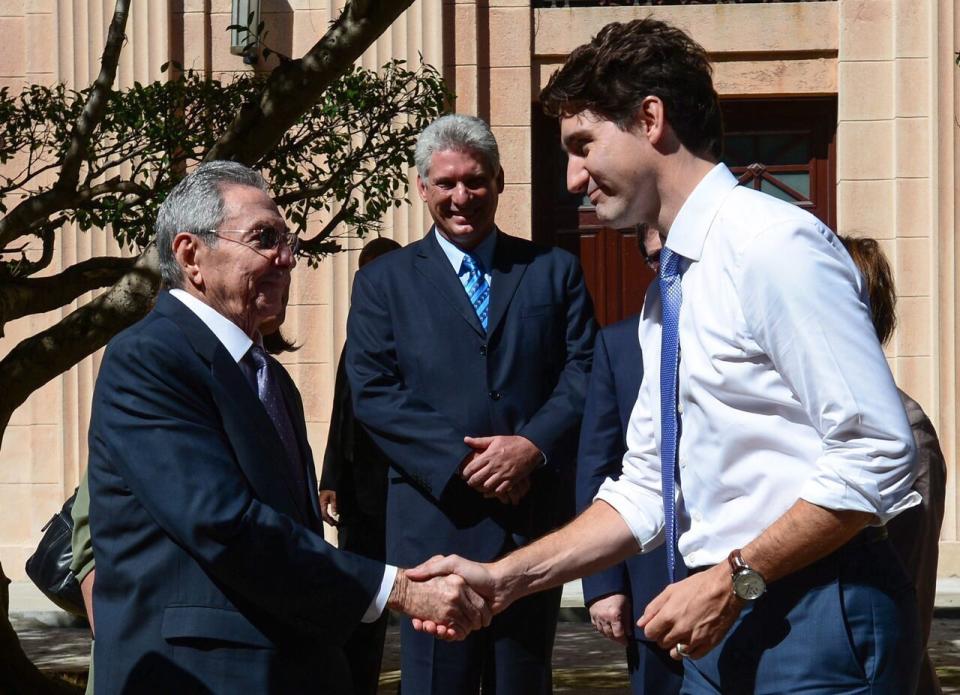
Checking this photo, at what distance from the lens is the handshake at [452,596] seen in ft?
11.6

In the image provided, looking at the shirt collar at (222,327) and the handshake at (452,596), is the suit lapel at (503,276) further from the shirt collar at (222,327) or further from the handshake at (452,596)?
the shirt collar at (222,327)

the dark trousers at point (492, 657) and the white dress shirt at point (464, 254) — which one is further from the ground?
the white dress shirt at point (464, 254)

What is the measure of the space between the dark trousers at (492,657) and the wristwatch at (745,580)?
2294mm

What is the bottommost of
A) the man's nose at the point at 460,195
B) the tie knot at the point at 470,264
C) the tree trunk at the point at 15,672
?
the tree trunk at the point at 15,672

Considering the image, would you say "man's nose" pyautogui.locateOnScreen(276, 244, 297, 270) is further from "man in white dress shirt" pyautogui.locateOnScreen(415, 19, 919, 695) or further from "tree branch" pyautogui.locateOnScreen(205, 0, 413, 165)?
"tree branch" pyautogui.locateOnScreen(205, 0, 413, 165)

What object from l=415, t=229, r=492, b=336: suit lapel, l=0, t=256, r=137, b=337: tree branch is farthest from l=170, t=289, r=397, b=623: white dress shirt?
l=0, t=256, r=137, b=337: tree branch

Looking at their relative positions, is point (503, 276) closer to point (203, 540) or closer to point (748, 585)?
point (203, 540)

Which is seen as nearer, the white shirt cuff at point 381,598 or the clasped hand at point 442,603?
the white shirt cuff at point 381,598

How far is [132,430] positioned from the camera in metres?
3.19

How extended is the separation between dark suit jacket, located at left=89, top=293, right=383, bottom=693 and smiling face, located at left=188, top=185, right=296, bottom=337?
0.70 ft

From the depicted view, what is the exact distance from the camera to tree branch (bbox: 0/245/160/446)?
19.1ft

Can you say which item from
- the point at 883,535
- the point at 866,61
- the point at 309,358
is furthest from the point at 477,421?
the point at 866,61

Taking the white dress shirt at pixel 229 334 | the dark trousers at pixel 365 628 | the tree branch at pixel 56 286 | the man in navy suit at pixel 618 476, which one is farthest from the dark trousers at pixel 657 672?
the tree branch at pixel 56 286

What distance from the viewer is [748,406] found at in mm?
2781
